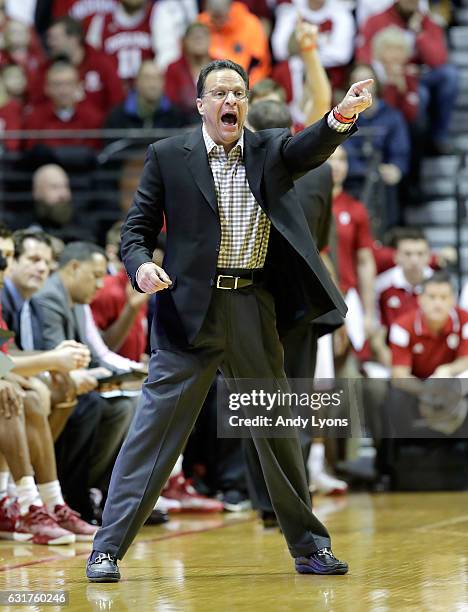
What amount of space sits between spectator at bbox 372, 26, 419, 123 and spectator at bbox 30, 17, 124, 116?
8.63ft

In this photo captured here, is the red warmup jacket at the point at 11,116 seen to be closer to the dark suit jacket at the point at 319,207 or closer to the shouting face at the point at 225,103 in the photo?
the dark suit jacket at the point at 319,207

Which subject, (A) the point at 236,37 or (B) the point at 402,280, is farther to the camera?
(A) the point at 236,37

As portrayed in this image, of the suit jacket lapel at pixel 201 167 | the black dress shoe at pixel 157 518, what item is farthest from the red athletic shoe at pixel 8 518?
the suit jacket lapel at pixel 201 167

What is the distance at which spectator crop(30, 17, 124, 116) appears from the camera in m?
13.0

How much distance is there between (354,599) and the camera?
4.80 meters

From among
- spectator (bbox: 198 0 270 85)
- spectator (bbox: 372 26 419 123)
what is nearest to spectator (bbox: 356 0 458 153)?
spectator (bbox: 372 26 419 123)

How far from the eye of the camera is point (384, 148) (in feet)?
39.5

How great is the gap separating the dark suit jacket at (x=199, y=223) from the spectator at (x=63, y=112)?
23.3 ft

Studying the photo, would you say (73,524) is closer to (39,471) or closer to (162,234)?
(39,471)

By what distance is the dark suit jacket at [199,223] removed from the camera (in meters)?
5.19

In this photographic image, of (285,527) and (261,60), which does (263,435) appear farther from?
(261,60)

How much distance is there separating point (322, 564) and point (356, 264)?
5.07m

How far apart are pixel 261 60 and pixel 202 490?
5309 millimetres

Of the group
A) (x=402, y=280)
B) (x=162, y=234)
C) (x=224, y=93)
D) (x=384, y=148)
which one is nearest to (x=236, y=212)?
(x=224, y=93)
